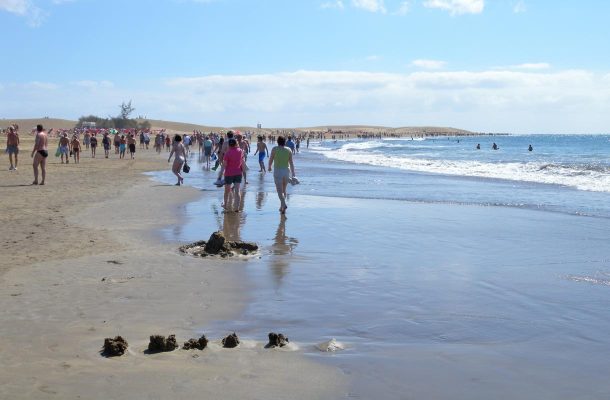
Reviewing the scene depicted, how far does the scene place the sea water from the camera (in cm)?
473

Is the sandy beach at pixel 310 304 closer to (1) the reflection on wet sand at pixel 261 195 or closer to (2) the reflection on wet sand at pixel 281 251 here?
(2) the reflection on wet sand at pixel 281 251

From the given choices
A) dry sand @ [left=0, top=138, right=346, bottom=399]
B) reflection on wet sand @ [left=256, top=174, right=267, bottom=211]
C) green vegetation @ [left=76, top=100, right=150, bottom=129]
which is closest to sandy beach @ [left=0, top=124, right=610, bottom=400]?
dry sand @ [left=0, top=138, right=346, bottom=399]

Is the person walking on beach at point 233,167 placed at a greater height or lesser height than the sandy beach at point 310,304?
greater

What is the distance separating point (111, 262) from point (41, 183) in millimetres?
11482

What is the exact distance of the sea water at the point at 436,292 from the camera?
4727mm

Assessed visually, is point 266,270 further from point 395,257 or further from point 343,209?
point 343,209

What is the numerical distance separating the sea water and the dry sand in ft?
1.23

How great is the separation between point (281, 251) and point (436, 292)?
118 inches

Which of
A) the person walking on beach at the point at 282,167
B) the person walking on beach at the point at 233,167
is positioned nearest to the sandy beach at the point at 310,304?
the person walking on beach at the point at 282,167

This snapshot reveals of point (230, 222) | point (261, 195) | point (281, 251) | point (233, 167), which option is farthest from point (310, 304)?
point (261, 195)

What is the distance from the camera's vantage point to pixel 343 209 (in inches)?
588

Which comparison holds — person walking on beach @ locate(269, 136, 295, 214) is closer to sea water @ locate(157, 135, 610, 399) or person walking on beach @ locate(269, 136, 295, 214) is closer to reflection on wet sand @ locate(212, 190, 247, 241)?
sea water @ locate(157, 135, 610, 399)

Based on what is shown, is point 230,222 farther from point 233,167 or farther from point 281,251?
point 281,251

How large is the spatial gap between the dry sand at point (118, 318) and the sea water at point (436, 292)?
374 millimetres
